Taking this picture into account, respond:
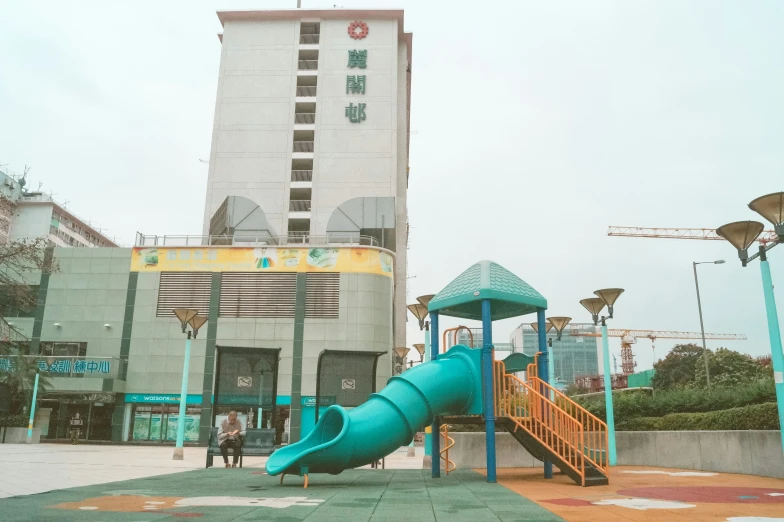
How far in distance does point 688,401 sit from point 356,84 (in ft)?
146

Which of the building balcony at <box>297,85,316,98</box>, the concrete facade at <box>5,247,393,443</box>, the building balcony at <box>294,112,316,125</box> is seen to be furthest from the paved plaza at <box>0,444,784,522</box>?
the building balcony at <box>297,85,316,98</box>

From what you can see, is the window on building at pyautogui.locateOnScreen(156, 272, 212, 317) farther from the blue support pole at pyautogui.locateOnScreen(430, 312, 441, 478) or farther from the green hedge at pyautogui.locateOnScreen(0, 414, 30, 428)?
the blue support pole at pyautogui.locateOnScreen(430, 312, 441, 478)

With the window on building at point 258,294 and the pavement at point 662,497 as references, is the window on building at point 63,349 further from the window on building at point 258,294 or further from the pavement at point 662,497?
the pavement at point 662,497

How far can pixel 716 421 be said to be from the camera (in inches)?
590

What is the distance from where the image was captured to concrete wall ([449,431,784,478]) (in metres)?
12.8

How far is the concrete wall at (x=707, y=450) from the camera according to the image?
12.6 meters

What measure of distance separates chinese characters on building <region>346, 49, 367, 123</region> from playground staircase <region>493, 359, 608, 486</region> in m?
44.3

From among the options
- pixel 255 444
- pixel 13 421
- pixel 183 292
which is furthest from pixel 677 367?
pixel 255 444

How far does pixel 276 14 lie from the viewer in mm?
58250

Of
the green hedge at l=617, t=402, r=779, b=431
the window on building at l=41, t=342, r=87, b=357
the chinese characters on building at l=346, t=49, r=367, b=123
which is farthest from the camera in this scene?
the chinese characters on building at l=346, t=49, r=367, b=123

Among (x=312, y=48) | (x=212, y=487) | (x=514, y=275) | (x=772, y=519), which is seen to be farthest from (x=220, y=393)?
(x=312, y=48)

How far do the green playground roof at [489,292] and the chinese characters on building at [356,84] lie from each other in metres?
42.5

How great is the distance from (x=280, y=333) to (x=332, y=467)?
2931 cm

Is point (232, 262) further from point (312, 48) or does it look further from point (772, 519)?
point (772, 519)
